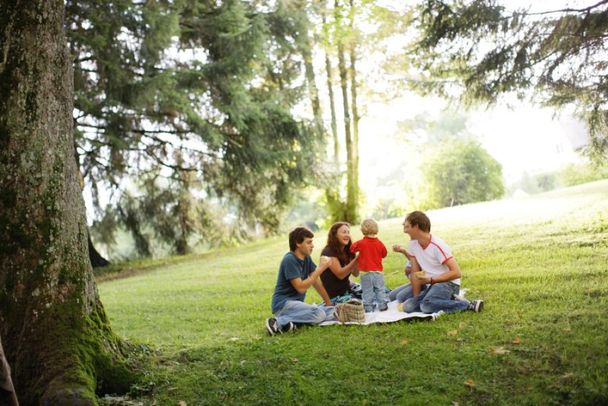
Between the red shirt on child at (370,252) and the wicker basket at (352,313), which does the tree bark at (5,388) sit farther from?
the red shirt on child at (370,252)

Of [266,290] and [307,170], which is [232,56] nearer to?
[307,170]

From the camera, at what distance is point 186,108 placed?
588 inches

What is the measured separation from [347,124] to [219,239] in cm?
662

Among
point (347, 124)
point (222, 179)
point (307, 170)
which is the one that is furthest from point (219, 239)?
point (347, 124)

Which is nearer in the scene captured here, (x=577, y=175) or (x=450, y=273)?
(x=450, y=273)

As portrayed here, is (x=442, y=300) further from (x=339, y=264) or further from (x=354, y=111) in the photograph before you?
(x=354, y=111)

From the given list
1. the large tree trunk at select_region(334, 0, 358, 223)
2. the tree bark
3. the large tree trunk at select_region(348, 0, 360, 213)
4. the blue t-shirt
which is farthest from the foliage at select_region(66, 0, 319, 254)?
the tree bark

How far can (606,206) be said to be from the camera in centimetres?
1236

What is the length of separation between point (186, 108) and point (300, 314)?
367 inches

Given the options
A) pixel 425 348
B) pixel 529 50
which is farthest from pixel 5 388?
pixel 529 50

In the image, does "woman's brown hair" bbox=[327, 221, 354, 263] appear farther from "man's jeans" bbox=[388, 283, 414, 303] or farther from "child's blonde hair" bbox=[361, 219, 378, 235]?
"man's jeans" bbox=[388, 283, 414, 303]

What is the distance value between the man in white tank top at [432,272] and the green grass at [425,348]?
298 mm

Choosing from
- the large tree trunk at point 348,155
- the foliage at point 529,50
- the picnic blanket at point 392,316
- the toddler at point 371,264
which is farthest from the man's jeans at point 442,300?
the large tree trunk at point 348,155

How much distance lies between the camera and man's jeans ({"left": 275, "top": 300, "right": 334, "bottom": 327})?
6.72 m
